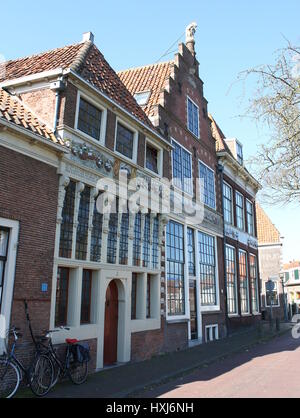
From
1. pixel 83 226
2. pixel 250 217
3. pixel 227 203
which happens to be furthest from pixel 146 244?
pixel 250 217

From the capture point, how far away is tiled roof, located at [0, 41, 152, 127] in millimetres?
12000

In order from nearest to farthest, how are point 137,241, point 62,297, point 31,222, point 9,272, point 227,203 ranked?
point 9,272, point 31,222, point 62,297, point 137,241, point 227,203

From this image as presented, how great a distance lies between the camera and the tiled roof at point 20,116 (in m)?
9.02

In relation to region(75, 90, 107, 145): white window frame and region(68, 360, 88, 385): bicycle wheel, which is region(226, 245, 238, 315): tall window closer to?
region(75, 90, 107, 145): white window frame

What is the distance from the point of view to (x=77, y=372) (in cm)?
934

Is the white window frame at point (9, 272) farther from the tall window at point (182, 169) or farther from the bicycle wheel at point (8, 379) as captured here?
the tall window at point (182, 169)

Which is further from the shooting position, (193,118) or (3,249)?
(193,118)

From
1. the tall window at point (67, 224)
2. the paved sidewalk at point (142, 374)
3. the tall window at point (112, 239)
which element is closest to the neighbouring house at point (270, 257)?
the paved sidewalk at point (142, 374)

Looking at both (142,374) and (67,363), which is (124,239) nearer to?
(142,374)

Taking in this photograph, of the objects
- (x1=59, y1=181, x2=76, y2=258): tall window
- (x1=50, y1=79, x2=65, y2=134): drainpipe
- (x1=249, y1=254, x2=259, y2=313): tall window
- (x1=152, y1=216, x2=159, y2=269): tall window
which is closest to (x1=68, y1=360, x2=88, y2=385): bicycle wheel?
(x1=59, y1=181, x2=76, y2=258): tall window

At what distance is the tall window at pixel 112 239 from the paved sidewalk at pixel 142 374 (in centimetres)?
324

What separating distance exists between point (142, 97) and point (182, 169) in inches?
151

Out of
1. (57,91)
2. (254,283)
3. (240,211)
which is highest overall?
(240,211)

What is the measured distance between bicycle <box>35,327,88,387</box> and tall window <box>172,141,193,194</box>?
9.27m
